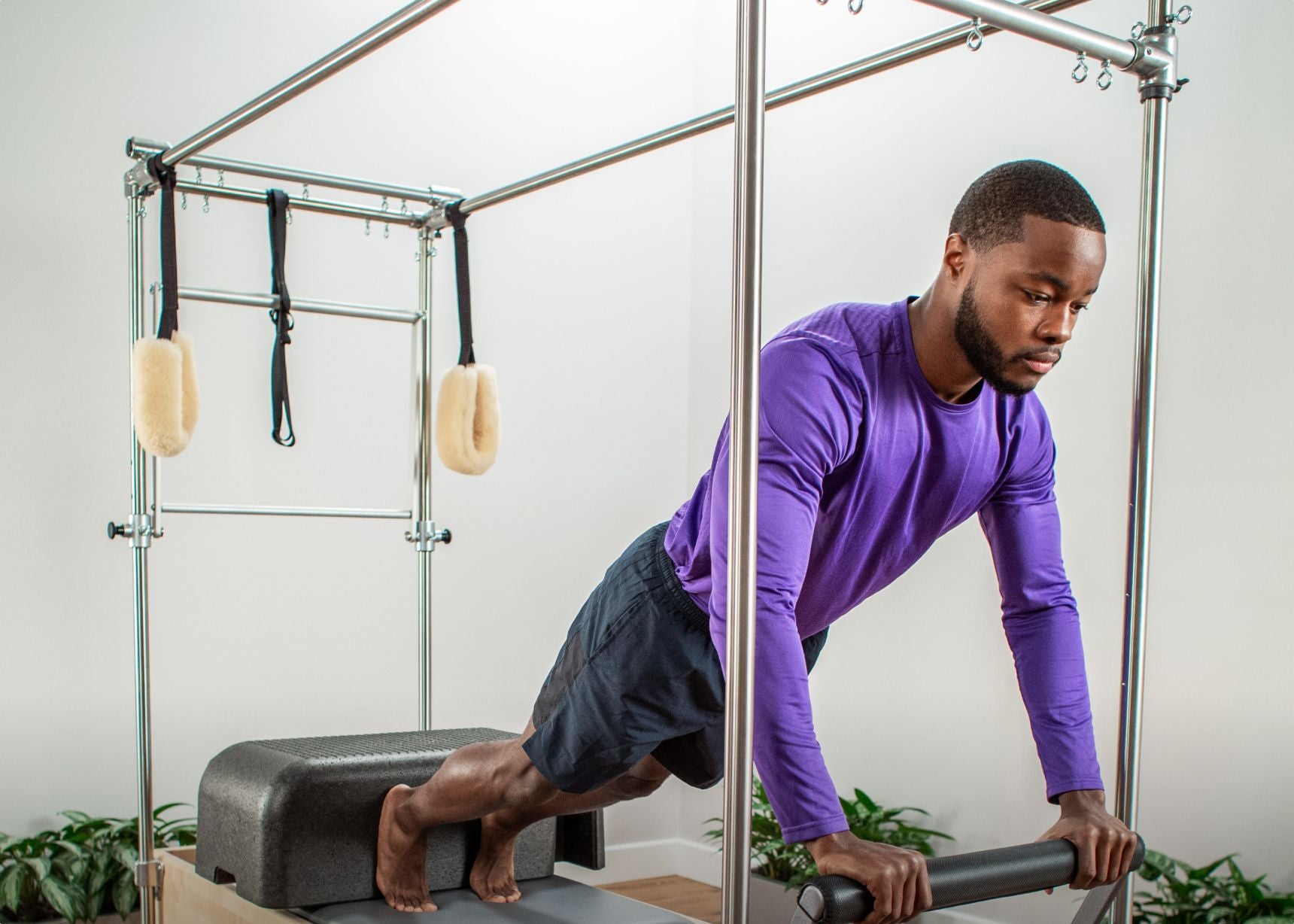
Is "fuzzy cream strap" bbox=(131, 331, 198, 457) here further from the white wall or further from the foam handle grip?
the foam handle grip

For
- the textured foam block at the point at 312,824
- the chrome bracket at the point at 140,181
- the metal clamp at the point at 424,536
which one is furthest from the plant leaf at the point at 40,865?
the chrome bracket at the point at 140,181

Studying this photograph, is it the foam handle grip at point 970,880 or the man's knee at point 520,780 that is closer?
the foam handle grip at point 970,880

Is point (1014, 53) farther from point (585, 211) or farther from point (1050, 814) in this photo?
point (1050, 814)

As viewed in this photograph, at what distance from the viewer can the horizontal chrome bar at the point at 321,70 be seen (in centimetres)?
192

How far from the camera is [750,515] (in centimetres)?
134

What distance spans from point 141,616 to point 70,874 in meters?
0.79

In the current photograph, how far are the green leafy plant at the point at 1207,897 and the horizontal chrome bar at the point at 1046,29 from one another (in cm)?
171

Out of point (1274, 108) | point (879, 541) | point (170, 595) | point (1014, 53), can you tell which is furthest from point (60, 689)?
point (1274, 108)

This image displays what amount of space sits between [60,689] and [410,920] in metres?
1.56

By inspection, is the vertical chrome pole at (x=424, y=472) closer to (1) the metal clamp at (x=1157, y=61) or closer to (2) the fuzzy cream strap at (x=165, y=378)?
(2) the fuzzy cream strap at (x=165, y=378)

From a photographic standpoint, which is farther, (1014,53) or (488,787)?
(1014,53)

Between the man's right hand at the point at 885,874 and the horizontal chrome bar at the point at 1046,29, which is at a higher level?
the horizontal chrome bar at the point at 1046,29

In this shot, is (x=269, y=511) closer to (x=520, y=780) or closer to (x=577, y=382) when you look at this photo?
(x=520, y=780)

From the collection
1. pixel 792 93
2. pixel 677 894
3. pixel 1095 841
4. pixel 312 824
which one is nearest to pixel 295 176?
pixel 792 93
